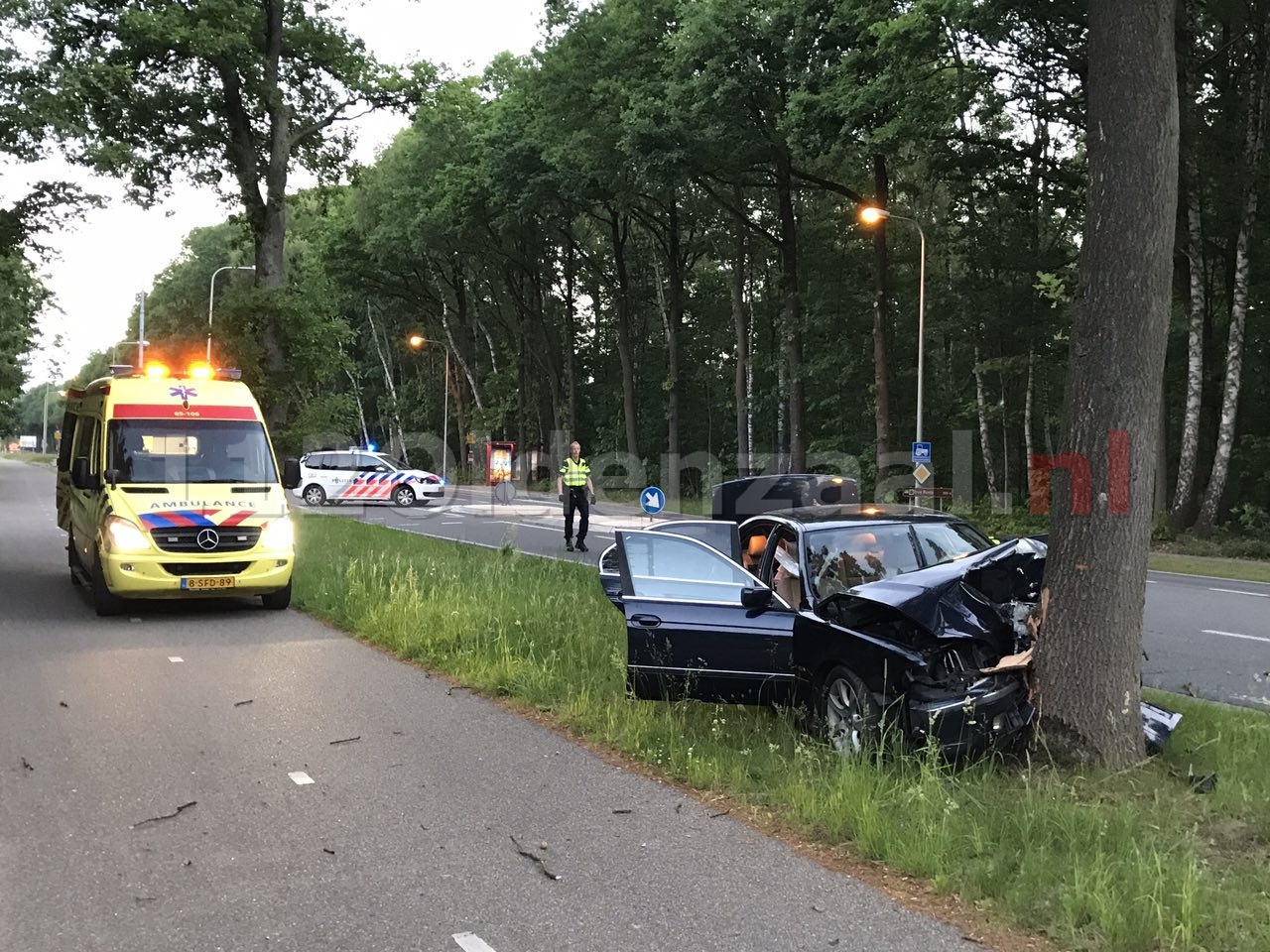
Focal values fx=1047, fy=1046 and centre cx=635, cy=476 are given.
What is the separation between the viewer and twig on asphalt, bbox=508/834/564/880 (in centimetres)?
430

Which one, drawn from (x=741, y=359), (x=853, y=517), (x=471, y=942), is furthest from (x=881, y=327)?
(x=471, y=942)

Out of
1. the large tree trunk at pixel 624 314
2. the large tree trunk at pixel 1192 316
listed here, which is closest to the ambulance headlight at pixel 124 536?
the large tree trunk at pixel 1192 316

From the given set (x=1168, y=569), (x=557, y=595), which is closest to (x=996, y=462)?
(x=1168, y=569)

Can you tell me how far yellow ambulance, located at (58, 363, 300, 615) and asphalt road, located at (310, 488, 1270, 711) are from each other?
5.66 meters

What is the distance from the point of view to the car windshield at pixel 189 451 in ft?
37.1

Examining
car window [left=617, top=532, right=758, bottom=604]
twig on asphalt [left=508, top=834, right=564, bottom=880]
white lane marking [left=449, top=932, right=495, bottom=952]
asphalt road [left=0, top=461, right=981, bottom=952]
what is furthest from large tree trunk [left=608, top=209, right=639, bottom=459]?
white lane marking [left=449, top=932, right=495, bottom=952]

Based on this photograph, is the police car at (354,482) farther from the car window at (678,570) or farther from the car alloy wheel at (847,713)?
the car alloy wheel at (847,713)

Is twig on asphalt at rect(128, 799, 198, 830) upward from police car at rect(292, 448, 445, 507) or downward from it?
downward

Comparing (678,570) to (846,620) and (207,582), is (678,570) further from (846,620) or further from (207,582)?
(207,582)

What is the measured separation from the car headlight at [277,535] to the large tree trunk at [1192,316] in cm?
1958

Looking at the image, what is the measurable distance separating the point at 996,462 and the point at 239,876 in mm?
42729

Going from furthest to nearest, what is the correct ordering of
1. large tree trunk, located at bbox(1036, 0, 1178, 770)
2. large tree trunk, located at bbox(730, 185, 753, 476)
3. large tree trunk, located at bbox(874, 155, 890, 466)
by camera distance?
1. large tree trunk, located at bbox(730, 185, 753, 476)
2. large tree trunk, located at bbox(874, 155, 890, 466)
3. large tree trunk, located at bbox(1036, 0, 1178, 770)

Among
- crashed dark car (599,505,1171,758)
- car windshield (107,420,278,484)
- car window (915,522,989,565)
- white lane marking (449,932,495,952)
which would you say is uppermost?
car windshield (107,420,278,484)

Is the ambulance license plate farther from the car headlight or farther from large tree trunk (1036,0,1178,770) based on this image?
large tree trunk (1036,0,1178,770)
